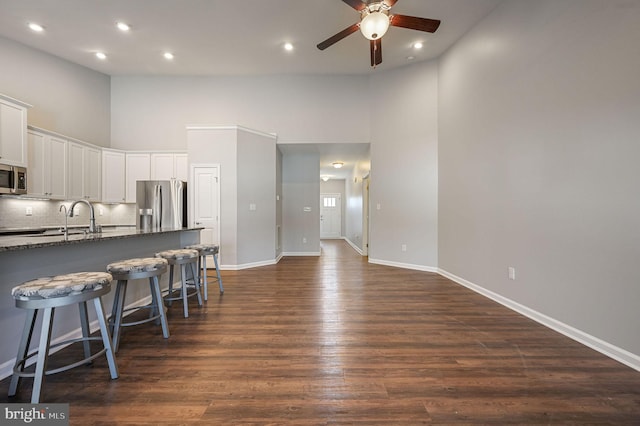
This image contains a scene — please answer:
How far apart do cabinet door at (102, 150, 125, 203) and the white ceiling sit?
1795 mm

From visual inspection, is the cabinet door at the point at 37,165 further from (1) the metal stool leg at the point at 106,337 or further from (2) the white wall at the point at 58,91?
(1) the metal stool leg at the point at 106,337

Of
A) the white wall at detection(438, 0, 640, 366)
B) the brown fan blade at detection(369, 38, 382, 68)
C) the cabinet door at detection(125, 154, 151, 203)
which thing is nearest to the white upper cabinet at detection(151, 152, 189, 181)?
the cabinet door at detection(125, 154, 151, 203)

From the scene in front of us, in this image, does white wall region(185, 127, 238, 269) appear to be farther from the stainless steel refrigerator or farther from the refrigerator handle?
the refrigerator handle

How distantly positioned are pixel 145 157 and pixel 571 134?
262 inches

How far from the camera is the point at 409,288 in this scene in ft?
12.6

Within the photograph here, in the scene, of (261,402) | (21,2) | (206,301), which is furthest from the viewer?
(21,2)

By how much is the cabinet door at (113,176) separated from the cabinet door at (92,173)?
7cm

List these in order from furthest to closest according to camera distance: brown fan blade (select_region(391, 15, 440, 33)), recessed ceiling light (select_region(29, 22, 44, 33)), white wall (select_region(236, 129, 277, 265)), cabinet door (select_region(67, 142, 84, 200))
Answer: white wall (select_region(236, 129, 277, 265))
cabinet door (select_region(67, 142, 84, 200))
recessed ceiling light (select_region(29, 22, 44, 33))
brown fan blade (select_region(391, 15, 440, 33))

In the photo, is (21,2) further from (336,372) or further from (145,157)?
(336,372)

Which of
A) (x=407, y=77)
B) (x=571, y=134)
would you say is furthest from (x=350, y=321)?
(x=407, y=77)

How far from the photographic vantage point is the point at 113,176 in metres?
5.48

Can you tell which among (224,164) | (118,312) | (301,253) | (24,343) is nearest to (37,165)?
(224,164)

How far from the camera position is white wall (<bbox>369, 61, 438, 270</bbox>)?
4965 mm

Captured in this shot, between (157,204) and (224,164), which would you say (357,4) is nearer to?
(224,164)
